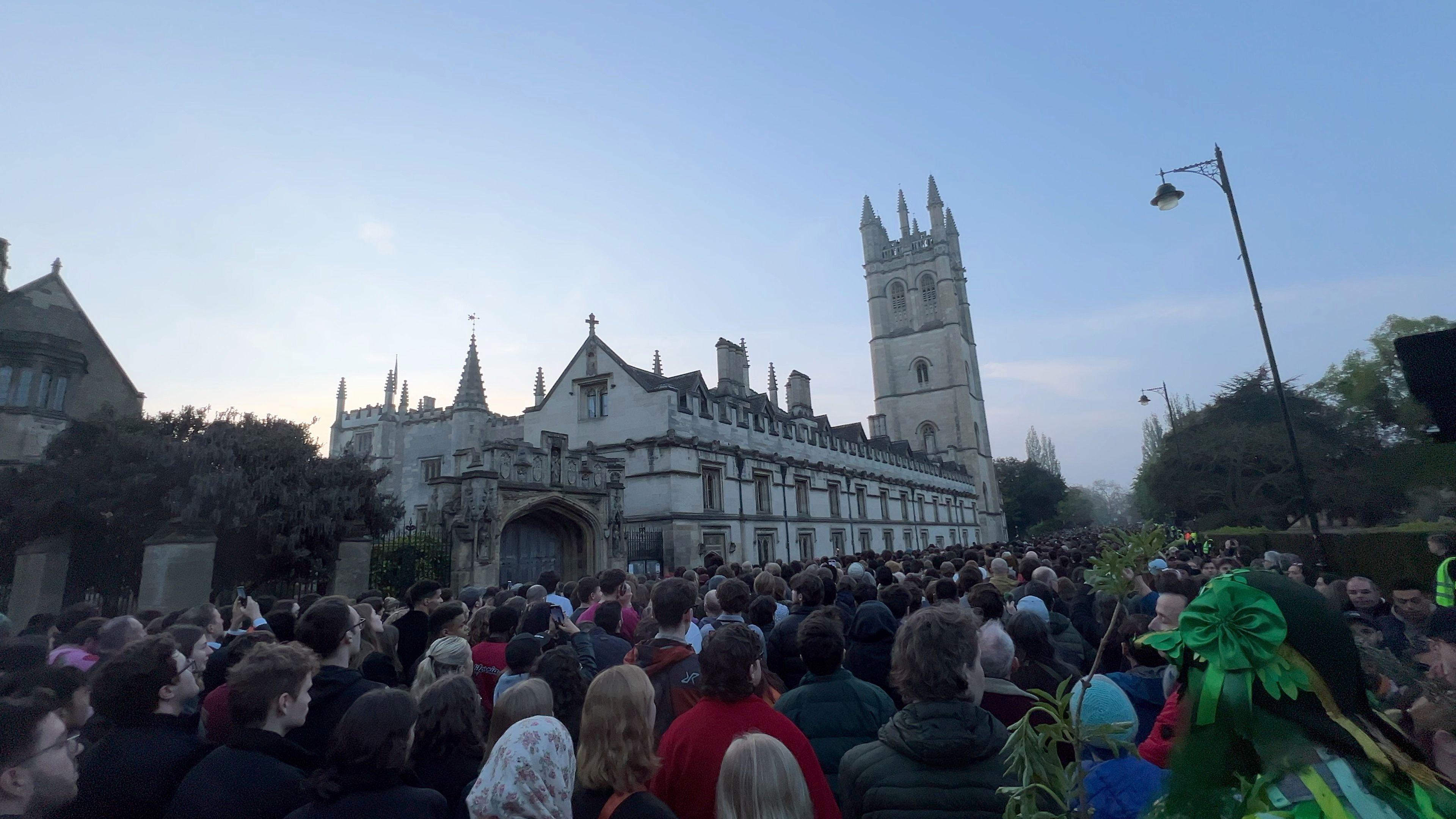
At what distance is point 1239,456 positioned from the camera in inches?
1280

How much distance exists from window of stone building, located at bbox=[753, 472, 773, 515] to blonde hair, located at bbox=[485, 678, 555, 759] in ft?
76.5

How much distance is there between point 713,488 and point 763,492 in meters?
3.36

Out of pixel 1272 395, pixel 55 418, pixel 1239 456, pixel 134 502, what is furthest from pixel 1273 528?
pixel 55 418

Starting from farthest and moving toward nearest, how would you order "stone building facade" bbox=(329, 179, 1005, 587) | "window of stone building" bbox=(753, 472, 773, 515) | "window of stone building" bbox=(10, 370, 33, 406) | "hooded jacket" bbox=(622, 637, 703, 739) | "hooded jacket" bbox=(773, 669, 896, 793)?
1. "window of stone building" bbox=(753, 472, 773, 515)
2. "window of stone building" bbox=(10, 370, 33, 406)
3. "stone building facade" bbox=(329, 179, 1005, 587)
4. "hooded jacket" bbox=(622, 637, 703, 739)
5. "hooded jacket" bbox=(773, 669, 896, 793)

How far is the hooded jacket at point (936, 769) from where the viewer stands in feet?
7.71

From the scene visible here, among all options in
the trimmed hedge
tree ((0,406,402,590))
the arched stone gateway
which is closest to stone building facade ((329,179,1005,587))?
the arched stone gateway

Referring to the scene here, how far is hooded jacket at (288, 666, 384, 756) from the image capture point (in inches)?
132

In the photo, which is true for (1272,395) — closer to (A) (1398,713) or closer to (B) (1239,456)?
(B) (1239,456)

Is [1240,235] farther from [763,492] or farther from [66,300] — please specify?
[66,300]

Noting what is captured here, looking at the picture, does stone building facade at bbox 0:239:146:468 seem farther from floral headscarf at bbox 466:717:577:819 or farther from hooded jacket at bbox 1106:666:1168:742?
hooded jacket at bbox 1106:666:1168:742

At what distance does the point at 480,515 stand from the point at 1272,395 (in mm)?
47273

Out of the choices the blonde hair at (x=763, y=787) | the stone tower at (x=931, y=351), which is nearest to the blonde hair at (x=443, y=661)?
the blonde hair at (x=763, y=787)

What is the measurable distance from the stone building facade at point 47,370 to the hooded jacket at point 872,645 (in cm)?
1898

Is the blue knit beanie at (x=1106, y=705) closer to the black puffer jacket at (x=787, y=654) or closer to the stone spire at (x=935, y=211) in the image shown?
the black puffer jacket at (x=787, y=654)
